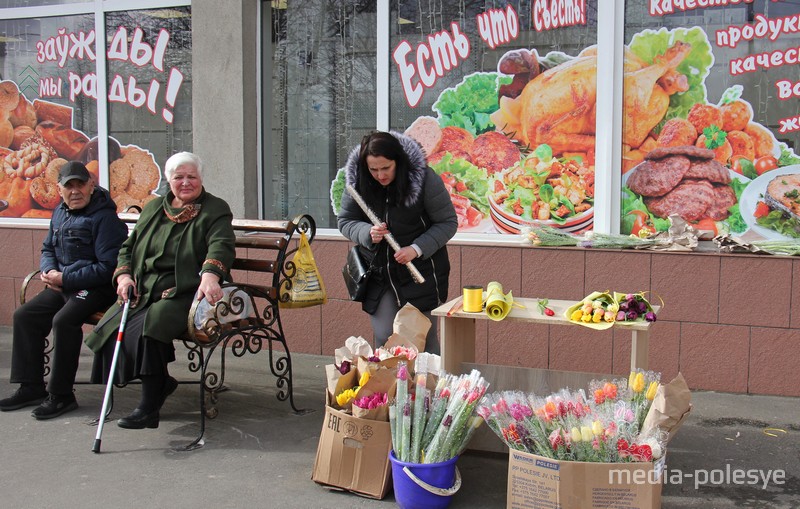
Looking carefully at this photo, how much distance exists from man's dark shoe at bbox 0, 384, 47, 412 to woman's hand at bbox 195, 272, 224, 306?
141 cm

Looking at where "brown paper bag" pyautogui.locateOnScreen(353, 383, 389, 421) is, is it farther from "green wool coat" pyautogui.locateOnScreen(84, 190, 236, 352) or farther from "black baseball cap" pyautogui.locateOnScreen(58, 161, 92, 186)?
"black baseball cap" pyautogui.locateOnScreen(58, 161, 92, 186)

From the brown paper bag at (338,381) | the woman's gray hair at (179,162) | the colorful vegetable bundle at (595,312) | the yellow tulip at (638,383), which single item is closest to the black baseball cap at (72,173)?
the woman's gray hair at (179,162)

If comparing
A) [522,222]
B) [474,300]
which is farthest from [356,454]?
[522,222]

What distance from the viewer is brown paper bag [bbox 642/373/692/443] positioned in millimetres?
3223

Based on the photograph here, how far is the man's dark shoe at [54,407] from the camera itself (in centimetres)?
473

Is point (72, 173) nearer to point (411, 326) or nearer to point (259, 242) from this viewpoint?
point (259, 242)

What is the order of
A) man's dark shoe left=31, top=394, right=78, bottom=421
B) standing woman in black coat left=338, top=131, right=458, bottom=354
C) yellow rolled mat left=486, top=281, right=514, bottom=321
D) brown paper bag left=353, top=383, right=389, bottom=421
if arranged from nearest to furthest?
brown paper bag left=353, top=383, right=389, bottom=421
yellow rolled mat left=486, top=281, right=514, bottom=321
standing woman in black coat left=338, top=131, right=458, bottom=354
man's dark shoe left=31, top=394, right=78, bottom=421

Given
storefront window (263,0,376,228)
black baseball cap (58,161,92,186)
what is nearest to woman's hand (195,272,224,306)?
black baseball cap (58,161,92,186)

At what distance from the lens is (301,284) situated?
15.9ft

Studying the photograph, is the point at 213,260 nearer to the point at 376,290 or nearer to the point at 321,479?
the point at 376,290

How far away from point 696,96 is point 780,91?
49 centimetres

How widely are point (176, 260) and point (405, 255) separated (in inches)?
50.4

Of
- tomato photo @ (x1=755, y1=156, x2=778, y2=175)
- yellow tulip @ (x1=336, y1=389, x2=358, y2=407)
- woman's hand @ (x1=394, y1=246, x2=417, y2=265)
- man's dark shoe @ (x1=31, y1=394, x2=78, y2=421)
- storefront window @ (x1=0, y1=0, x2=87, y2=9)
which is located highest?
storefront window @ (x1=0, y1=0, x2=87, y2=9)

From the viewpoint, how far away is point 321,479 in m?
3.76
